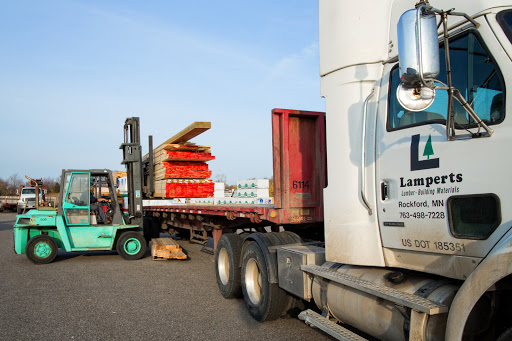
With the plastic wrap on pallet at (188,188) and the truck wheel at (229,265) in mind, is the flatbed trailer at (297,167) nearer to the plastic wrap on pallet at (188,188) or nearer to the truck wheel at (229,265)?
the truck wheel at (229,265)

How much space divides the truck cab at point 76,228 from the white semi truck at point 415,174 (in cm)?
723

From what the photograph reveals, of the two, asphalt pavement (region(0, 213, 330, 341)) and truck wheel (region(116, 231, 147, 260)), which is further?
truck wheel (region(116, 231, 147, 260))

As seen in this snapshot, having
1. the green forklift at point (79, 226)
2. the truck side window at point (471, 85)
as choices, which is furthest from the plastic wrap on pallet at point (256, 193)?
the truck side window at point (471, 85)

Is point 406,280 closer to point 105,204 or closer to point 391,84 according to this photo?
point 391,84

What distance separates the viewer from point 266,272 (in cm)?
533

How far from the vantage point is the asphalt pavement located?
5.18 meters

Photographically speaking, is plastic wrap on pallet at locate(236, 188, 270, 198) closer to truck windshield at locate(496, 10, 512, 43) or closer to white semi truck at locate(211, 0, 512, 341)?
white semi truck at locate(211, 0, 512, 341)

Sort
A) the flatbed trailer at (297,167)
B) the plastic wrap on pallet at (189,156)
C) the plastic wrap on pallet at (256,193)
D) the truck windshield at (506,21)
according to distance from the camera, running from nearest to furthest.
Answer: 1. the truck windshield at (506,21)
2. the flatbed trailer at (297,167)
3. the plastic wrap on pallet at (189,156)
4. the plastic wrap on pallet at (256,193)

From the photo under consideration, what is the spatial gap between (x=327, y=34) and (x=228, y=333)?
12.0ft

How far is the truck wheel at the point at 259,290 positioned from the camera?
5242 mm

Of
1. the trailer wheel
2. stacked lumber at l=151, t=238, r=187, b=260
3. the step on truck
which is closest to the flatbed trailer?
the step on truck

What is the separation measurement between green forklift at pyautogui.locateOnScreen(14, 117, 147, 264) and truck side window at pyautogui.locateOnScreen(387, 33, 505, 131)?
9.19m

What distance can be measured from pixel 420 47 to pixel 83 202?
981cm

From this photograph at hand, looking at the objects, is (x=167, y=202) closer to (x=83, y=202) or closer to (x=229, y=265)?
(x=83, y=202)
